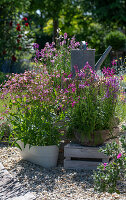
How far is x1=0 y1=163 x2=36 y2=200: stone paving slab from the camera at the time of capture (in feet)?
8.71

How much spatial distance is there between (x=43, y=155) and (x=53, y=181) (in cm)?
47

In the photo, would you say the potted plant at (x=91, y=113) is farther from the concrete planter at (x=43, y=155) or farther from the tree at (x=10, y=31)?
the tree at (x=10, y=31)

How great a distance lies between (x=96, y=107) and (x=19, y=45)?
9905 mm

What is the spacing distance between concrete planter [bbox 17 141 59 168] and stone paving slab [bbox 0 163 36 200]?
414 millimetres

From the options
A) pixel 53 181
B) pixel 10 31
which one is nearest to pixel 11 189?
pixel 53 181

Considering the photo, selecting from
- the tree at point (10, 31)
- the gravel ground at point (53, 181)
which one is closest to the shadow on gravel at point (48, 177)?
the gravel ground at point (53, 181)

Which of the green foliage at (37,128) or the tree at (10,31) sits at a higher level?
the tree at (10,31)

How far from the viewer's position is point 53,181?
3037mm

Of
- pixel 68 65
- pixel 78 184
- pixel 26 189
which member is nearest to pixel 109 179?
pixel 78 184

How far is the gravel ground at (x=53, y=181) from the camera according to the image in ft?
8.74

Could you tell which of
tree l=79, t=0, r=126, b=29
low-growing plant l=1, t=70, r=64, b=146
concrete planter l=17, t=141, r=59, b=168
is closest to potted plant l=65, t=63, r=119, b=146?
low-growing plant l=1, t=70, r=64, b=146

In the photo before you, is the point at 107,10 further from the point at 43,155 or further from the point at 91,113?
the point at 43,155

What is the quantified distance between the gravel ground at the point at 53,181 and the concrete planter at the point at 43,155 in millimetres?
72

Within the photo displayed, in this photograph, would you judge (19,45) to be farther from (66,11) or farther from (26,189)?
(26,189)
